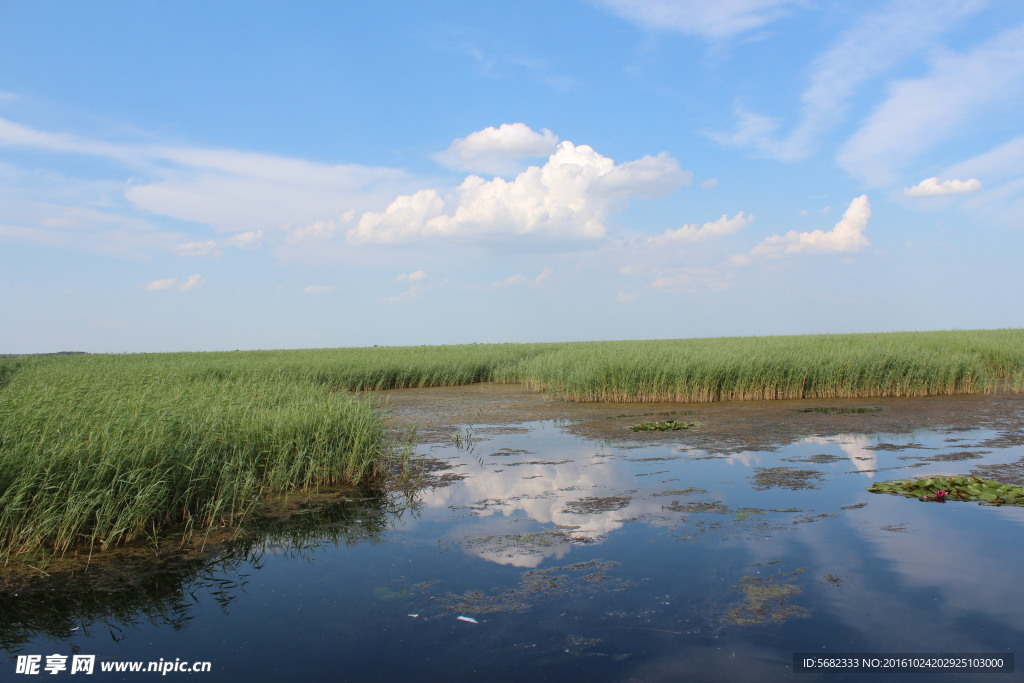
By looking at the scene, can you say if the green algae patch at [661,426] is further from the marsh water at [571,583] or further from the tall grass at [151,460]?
the tall grass at [151,460]

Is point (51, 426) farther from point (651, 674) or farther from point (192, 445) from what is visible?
point (651, 674)

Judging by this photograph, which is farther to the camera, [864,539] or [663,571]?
[864,539]

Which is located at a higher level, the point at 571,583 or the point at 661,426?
the point at 661,426

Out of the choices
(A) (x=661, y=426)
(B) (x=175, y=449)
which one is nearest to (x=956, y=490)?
(A) (x=661, y=426)

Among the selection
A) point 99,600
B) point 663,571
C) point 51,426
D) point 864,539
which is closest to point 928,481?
point 864,539

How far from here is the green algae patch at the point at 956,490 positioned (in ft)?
19.0

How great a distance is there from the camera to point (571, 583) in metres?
4.18

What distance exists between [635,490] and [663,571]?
2128 millimetres

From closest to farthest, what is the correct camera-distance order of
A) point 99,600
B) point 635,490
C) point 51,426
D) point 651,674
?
point 651,674
point 99,600
point 51,426
point 635,490

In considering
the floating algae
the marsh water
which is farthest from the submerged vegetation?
the floating algae

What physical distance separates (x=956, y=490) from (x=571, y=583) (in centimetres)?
400

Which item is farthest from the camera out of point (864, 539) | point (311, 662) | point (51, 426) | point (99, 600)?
point (51, 426)

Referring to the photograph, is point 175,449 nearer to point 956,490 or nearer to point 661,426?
point 661,426

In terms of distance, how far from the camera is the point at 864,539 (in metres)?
4.86
